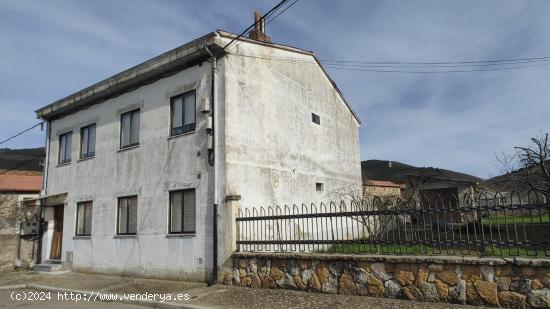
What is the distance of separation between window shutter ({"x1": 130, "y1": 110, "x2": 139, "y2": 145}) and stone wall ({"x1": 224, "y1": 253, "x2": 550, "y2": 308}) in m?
6.44

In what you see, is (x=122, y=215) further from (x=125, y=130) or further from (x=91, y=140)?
(x=91, y=140)

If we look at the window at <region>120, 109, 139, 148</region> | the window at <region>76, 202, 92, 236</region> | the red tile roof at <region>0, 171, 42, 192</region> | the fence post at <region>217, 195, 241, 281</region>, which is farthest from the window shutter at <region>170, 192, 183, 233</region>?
the red tile roof at <region>0, 171, 42, 192</region>

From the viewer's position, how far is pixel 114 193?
1385 centimetres

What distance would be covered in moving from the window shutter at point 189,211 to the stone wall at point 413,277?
2.47 metres

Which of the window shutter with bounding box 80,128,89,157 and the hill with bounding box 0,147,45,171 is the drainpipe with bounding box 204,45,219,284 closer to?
the window shutter with bounding box 80,128,89,157

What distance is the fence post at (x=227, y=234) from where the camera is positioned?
1018cm

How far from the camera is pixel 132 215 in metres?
13.3

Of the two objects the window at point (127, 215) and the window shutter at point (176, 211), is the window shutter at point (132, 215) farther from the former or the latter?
the window shutter at point (176, 211)

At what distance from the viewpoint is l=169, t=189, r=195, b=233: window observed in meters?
11.5

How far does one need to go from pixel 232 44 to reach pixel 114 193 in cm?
661

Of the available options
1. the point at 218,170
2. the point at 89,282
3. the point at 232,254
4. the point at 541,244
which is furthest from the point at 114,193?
the point at 541,244

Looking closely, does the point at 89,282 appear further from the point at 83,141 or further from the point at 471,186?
the point at 471,186

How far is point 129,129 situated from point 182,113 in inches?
111

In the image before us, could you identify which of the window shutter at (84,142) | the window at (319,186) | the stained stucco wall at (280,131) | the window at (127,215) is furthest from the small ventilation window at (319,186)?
the window shutter at (84,142)
